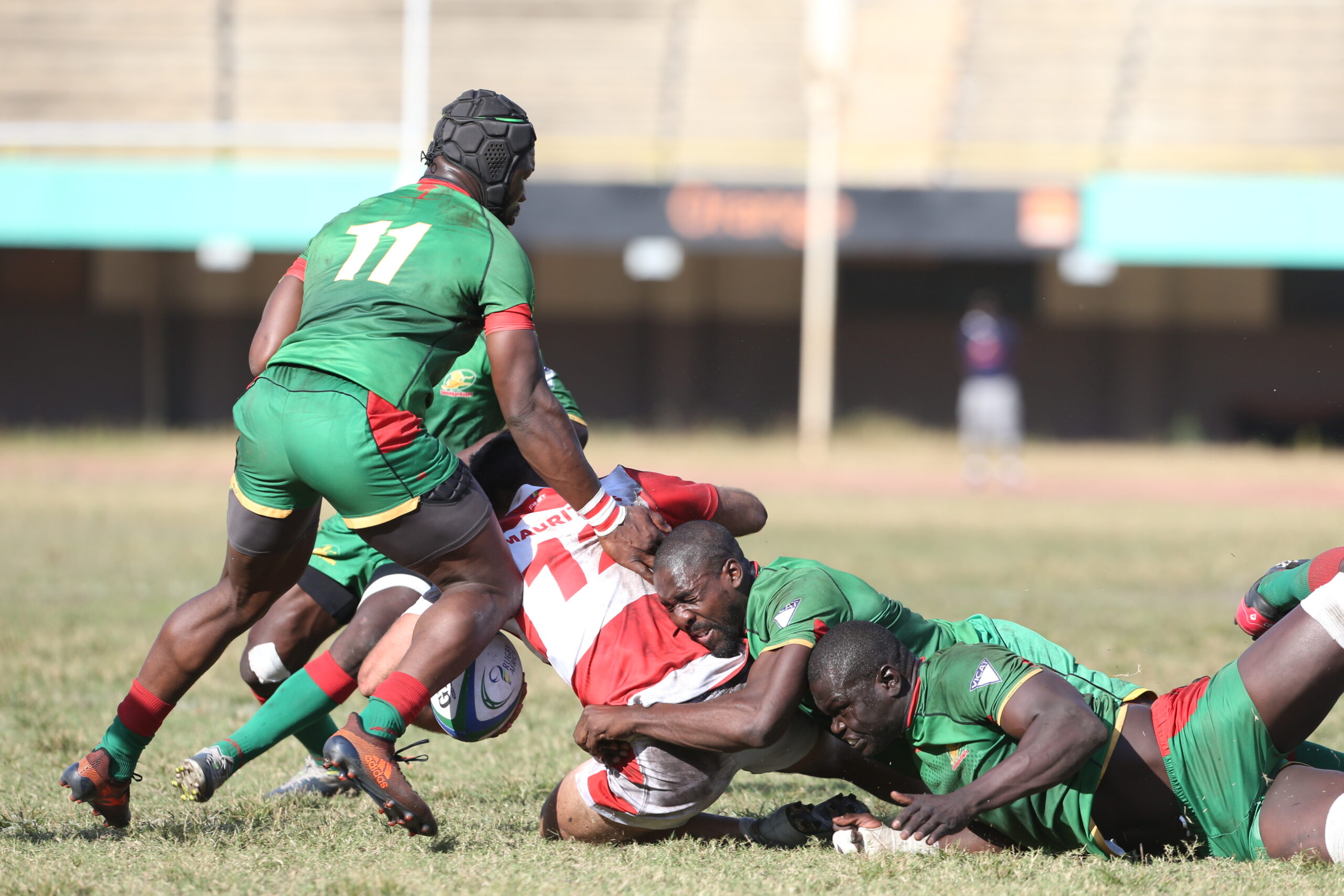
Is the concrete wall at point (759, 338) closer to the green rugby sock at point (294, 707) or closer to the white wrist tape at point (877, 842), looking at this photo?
the green rugby sock at point (294, 707)

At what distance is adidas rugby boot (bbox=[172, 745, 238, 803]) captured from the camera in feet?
13.3

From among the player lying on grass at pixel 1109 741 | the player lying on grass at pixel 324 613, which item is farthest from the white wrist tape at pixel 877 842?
the player lying on grass at pixel 324 613

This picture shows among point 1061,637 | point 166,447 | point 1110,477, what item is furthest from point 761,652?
point 166,447

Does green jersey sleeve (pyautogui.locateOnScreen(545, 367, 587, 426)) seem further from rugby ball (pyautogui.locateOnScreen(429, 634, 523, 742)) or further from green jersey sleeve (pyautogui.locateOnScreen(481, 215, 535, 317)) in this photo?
rugby ball (pyautogui.locateOnScreen(429, 634, 523, 742))

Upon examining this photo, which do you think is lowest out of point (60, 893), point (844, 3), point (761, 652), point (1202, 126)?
point (60, 893)

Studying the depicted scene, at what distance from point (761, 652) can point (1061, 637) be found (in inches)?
163

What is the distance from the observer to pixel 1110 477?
17969 millimetres

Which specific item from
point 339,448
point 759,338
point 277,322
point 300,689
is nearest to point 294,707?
point 300,689

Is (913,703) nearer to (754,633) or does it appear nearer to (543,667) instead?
(754,633)

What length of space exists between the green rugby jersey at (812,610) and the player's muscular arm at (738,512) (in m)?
0.27

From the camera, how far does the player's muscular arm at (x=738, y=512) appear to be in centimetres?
441

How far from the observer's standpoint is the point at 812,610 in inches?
151

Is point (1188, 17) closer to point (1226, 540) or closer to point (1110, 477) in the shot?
point (1110, 477)

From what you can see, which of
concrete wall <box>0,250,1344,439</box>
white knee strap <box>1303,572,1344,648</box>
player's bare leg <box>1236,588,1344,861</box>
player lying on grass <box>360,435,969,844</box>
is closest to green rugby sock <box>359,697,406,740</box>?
player lying on grass <box>360,435,969,844</box>
